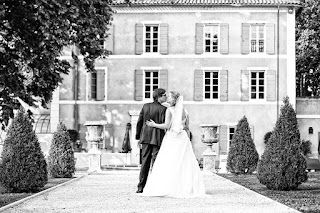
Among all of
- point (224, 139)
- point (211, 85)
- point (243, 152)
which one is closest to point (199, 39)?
point (211, 85)

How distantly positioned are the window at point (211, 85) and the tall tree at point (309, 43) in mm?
5736

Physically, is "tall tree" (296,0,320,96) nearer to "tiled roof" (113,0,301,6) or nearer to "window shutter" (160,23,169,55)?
"tiled roof" (113,0,301,6)

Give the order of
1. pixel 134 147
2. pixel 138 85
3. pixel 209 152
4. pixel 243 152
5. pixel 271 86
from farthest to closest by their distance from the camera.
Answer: pixel 138 85, pixel 271 86, pixel 134 147, pixel 209 152, pixel 243 152

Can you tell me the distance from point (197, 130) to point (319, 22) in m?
8.82

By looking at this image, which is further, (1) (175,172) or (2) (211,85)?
(2) (211,85)

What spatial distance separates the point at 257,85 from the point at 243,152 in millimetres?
16794

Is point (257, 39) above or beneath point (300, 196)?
above

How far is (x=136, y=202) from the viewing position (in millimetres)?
13062

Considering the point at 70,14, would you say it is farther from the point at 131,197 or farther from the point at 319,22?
the point at 319,22

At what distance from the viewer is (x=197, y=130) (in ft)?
131

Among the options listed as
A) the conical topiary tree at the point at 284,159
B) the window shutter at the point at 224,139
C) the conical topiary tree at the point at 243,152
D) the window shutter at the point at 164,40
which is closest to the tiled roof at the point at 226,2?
the window shutter at the point at 164,40

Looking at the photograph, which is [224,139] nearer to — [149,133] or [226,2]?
[226,2]

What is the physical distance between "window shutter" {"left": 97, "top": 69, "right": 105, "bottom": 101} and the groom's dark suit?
25.3m

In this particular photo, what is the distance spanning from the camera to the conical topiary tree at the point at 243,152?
23.4 metres
